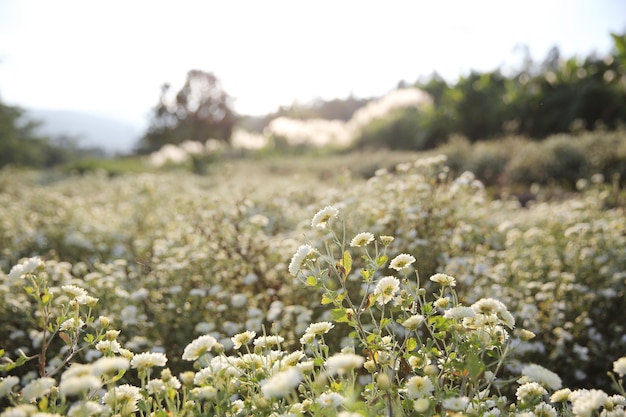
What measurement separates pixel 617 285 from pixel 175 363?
2.80 meters

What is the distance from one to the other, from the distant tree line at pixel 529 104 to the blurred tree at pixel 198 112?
11726mm

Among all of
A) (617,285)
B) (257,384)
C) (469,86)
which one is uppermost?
(469,86)

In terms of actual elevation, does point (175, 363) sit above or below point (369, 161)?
below

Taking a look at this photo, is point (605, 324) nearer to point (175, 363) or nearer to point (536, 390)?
point (536, 390)

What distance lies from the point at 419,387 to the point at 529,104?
12.0 m

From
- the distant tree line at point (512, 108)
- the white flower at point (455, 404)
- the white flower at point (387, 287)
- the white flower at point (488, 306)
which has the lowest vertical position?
A: the white flower at point (455, 404)

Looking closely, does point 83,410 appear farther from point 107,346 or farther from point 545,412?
point 545,412

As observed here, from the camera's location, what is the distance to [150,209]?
5852mm

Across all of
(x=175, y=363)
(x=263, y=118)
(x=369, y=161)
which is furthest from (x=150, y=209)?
(x=263, y=118)

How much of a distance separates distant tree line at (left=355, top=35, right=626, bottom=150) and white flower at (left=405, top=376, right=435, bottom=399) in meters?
9.87

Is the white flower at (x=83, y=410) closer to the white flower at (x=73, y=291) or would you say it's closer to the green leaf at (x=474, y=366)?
the white flower at (x=73, y=291)

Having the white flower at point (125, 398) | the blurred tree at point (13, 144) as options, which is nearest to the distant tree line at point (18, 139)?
the blurred tree at point (13, 144)

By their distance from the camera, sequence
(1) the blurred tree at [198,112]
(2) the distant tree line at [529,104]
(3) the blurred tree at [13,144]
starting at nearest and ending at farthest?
(2) the distant tree line at [529,104] < (3) the blurred tree at [13,144] < (1) the blurred tree at [198,112]

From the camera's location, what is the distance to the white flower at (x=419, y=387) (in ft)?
4.83
